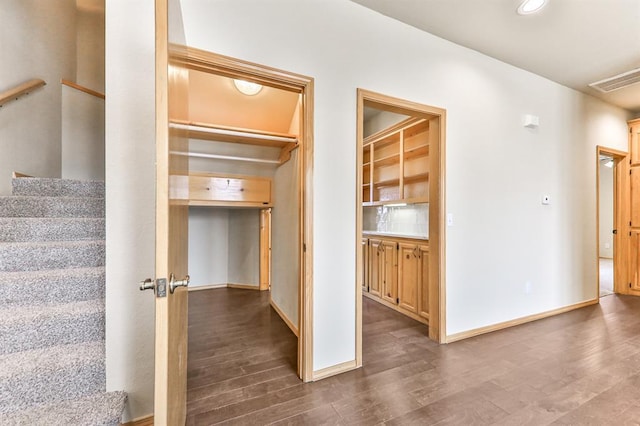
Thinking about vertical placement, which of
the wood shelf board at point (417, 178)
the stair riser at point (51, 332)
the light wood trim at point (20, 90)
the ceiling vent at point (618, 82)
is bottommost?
the stair riser at point (51, 332)

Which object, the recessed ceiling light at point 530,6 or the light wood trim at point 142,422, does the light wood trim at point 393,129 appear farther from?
the light wood trim at point 142,422

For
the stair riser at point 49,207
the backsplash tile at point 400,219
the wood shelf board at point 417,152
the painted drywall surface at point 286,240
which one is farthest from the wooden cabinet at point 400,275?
the stair riser at point 49,207

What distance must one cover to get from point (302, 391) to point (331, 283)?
2.43 feet

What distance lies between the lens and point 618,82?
3338 millimetres

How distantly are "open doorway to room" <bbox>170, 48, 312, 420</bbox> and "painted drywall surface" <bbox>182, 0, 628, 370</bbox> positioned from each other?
0.15m

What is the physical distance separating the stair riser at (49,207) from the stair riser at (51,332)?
107cm

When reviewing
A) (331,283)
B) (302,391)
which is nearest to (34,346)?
(302,391)

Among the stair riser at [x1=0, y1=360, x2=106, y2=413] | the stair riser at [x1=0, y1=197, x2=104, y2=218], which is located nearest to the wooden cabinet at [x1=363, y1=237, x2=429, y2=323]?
the stair riser at [x1=0, y1=360, x2=106, y2=413]

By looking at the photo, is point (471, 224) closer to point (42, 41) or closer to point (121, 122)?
point (121, 122)

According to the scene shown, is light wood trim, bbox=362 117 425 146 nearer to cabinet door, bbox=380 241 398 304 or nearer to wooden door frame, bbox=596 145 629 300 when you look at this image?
cabinet door, bbox=380 241 398 304

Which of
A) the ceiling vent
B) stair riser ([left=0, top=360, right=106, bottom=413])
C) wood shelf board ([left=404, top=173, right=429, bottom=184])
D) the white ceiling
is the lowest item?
stair riser ([left=0, top=360, right=106, bottom=413])

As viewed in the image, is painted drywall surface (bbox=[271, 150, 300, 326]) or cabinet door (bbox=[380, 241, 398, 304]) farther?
cabinet door (bbox=[380, 241, 398, 304])

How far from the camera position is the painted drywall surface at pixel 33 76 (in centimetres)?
246

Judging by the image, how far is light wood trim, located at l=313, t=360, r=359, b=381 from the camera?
205 cm
